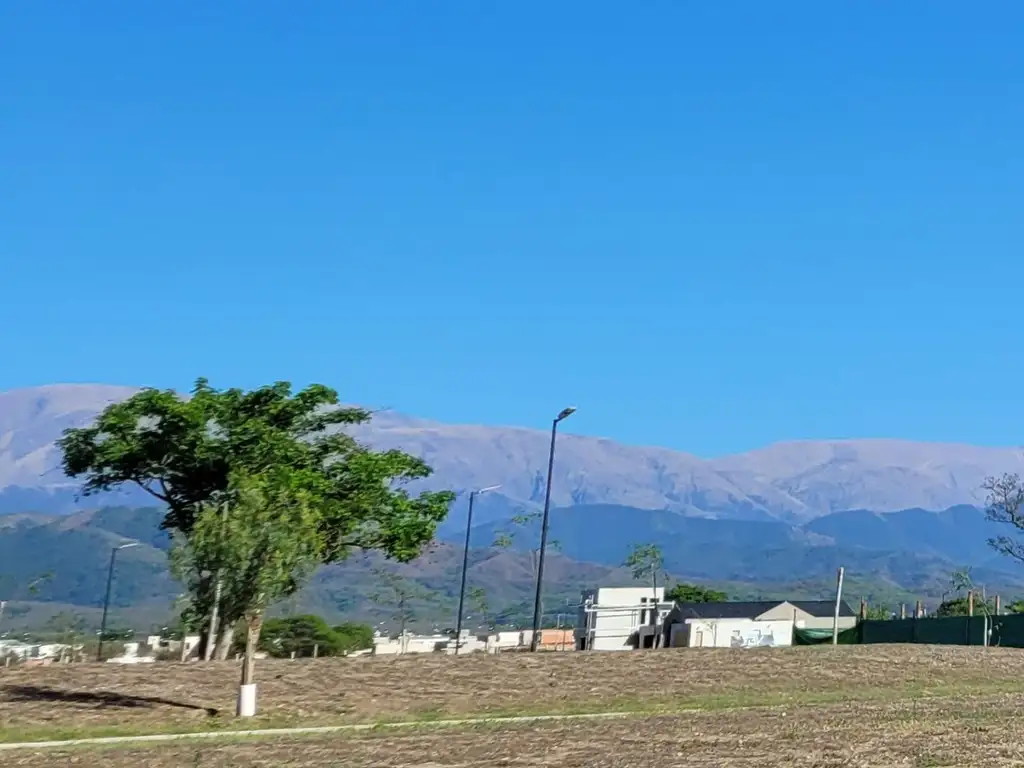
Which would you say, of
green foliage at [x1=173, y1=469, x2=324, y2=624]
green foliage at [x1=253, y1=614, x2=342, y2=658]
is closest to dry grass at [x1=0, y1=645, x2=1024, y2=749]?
green foliage at [x1=173, y1=469, x2=324, y2=624]

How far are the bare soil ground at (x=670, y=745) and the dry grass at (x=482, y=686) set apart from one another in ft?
3.34

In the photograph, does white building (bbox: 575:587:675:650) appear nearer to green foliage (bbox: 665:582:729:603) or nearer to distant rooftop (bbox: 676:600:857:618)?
distant rooftop (bbox: 676:600:857:618)

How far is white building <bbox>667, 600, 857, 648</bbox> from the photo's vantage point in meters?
76.6

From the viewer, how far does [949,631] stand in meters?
55.4

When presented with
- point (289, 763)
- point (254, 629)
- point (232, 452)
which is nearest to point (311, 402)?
point (232, 452)

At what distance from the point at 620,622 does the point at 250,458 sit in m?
62.6

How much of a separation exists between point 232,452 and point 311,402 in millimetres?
4722

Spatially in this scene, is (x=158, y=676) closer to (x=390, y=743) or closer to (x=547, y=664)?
(x=547, y=664)

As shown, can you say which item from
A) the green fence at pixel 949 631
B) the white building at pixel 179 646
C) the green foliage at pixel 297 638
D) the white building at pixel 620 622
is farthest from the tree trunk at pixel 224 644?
the white building at pixel 620 622

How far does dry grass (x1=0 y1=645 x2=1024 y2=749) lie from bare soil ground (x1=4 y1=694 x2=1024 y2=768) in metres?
1.02

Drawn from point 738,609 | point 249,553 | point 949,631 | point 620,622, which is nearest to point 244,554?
point 249,553

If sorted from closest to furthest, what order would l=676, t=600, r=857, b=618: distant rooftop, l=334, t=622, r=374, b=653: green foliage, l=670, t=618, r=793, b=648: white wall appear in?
1. l=334, t=622, r=374, b=653: green foliage
2. l=670, t=618, r=793, b=648: white wall
3. l=676, t=600, r=857, b=618: distant rooftop

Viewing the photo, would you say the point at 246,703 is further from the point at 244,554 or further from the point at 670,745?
the point at 670,745

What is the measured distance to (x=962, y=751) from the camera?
18.9 metres
